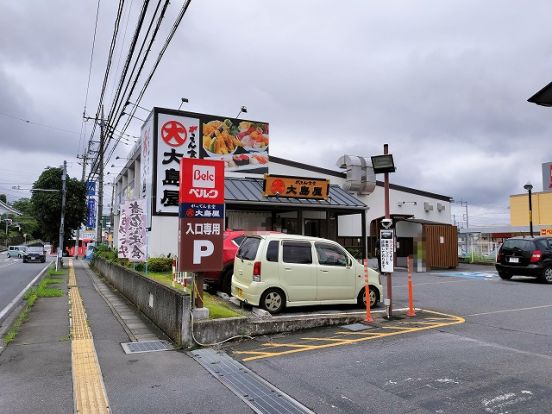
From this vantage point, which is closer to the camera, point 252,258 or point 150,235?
point 252,258

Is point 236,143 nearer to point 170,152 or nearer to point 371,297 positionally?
point 170,152

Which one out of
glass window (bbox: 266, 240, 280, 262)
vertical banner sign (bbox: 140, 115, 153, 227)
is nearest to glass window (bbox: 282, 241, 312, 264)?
glass window (bbox: 266, 240, 280, 262)

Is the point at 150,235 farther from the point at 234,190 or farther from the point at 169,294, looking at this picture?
the point at 169,294

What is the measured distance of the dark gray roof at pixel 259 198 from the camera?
66.7 ft

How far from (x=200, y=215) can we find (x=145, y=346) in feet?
7.94

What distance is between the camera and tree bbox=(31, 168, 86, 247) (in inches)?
1329

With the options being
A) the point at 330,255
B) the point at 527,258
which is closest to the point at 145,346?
the point at 330,255

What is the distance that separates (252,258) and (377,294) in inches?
122

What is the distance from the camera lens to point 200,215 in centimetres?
781

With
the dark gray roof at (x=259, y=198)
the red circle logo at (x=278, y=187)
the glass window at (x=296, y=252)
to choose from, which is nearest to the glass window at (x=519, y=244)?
the dark gray roof at (x=259, y=198)

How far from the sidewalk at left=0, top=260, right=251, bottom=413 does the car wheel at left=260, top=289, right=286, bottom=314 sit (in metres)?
2.17

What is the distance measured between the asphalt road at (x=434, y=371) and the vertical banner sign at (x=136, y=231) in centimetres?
765

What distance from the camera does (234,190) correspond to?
20984 mm

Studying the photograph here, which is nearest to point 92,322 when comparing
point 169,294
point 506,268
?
point 169,294
